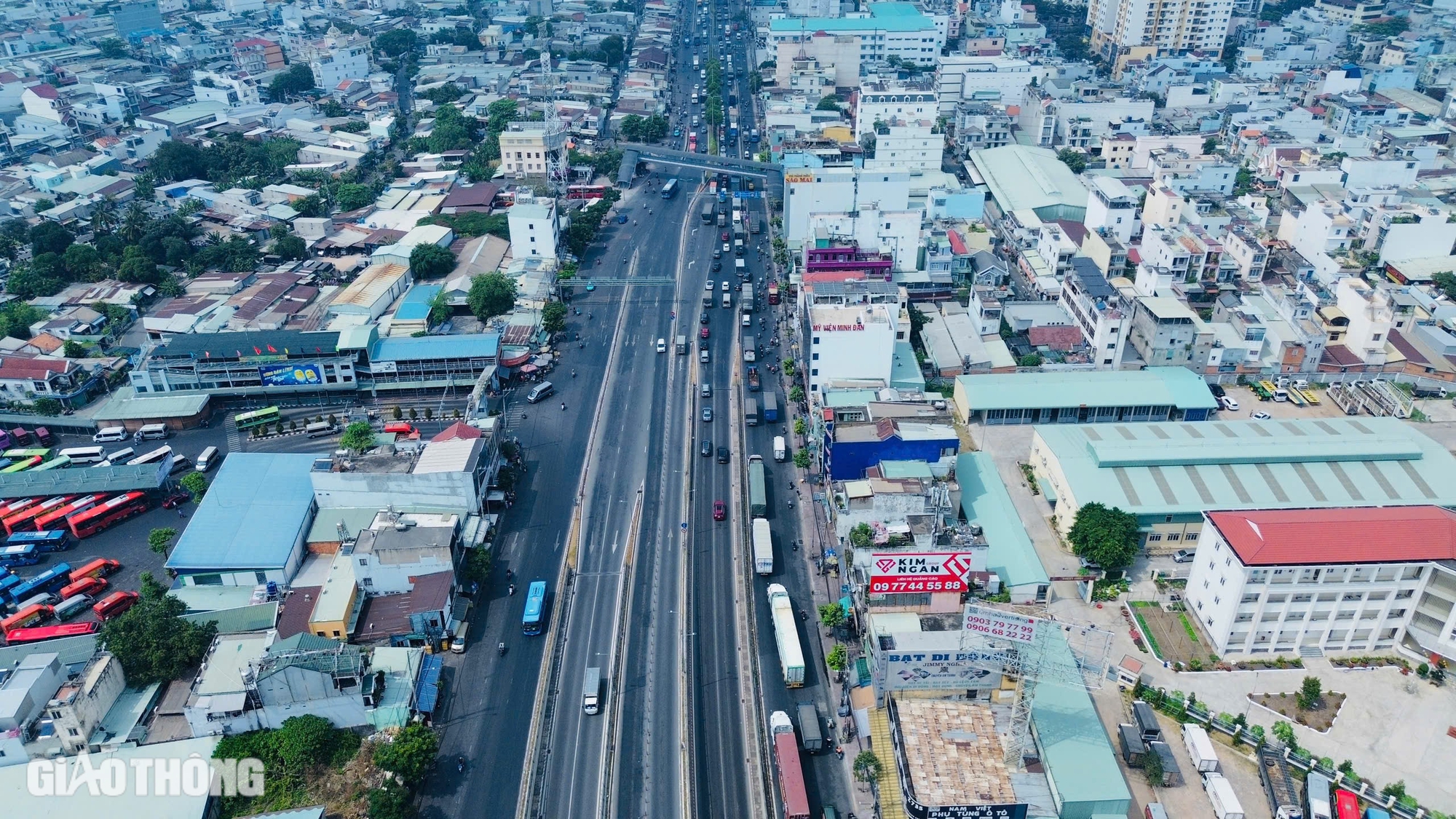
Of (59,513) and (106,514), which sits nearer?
(59,513)

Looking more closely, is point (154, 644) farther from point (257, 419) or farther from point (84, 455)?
point (84, 455)

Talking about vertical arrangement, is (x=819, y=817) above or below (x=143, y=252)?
below

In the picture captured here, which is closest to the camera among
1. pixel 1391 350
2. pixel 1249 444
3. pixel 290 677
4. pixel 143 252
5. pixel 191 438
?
pixel 290 677

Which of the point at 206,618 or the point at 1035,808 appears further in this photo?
the point at 206,618

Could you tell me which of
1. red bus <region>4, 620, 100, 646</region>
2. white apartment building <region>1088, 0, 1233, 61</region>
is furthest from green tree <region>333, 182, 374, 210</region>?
white apartment building <region>1088, 0, 1233, 61</region>

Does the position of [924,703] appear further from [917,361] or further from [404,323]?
[404,323]

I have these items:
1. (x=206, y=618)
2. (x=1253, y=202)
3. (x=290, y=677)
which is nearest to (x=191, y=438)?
(x=206, y=618)

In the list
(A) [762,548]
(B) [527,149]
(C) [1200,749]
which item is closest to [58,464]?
(A) [762,548]
